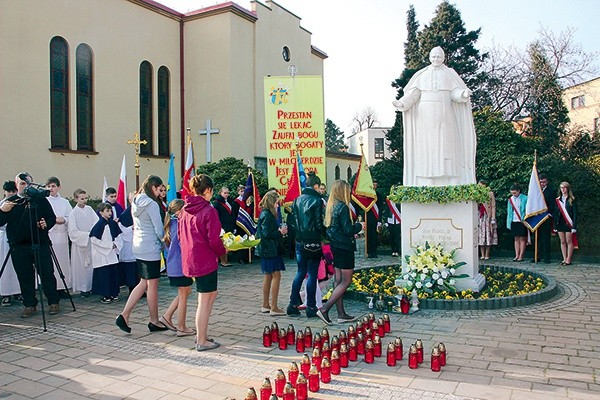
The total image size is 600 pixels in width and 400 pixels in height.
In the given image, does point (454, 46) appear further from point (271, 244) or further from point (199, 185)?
point (199, 185)

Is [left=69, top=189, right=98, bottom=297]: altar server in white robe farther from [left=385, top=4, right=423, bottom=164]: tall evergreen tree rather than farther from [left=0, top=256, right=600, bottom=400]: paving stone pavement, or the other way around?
[left=385, top=4, right=423, bottom=164]: tall evergreen tree

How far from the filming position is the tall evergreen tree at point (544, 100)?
87.7 feet

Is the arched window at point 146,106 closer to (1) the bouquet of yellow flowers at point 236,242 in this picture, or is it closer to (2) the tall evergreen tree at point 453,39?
(1) the bouquet of yellow flowers at point 236,242

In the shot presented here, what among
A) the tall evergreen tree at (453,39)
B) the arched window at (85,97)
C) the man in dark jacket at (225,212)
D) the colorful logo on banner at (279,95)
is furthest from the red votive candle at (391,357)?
the tall evergreen tree at (453,39)

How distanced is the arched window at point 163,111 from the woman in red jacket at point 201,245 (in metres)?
15.4

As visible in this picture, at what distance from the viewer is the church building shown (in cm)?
1514

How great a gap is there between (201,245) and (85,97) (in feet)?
45.3

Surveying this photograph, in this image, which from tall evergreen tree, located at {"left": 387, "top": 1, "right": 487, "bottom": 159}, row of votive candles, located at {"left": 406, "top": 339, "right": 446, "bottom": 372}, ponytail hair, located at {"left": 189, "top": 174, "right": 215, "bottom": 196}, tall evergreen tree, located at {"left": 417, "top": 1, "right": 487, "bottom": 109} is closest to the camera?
Answer: row of votive candles, located at {"left": 406, "top": 339, "right": 446, "bottom": 372}

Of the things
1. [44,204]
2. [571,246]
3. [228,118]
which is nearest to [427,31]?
[228,118]

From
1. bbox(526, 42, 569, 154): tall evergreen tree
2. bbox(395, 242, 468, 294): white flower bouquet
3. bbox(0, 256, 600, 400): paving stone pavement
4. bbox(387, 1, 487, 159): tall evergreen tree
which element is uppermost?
bbox(387, 1, 487, 159): tall evergreen tree

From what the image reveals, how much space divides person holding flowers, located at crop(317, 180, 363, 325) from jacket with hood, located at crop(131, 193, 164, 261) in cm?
214

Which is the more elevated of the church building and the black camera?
the church building

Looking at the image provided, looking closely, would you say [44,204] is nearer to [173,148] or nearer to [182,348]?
[182,348]

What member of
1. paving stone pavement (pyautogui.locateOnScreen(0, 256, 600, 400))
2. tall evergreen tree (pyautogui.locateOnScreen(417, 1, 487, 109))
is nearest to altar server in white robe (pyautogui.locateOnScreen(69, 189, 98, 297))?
paving stone pavement (pyautogui.locateOnScreen(0, 256, 600, 400))
